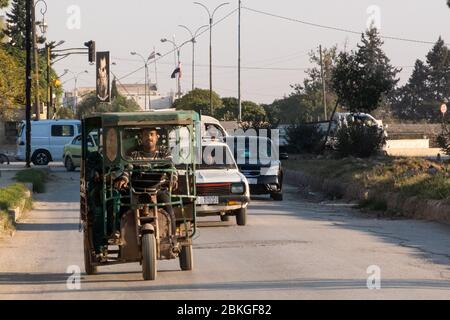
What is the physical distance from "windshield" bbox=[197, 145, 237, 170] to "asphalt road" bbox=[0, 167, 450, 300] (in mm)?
1161

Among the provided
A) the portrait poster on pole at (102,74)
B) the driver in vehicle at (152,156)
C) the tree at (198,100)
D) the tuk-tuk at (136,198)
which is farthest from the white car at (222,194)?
the tree at (198,100)

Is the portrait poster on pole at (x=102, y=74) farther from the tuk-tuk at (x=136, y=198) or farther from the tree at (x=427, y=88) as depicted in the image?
the tree at (x=427, y=88)

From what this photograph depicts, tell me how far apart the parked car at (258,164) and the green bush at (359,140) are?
10404 mm

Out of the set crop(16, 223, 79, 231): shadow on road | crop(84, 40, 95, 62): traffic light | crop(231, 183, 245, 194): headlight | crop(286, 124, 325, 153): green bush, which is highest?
crop(84, 40, 95, 62): traffic light

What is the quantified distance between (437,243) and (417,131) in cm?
6410

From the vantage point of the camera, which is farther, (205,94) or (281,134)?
(205,94)

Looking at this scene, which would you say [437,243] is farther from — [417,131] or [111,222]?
[417,131]

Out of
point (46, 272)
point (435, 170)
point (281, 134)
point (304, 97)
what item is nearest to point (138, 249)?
point (46, 272)

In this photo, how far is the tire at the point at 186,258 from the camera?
12.8 meters

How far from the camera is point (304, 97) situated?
106 meters

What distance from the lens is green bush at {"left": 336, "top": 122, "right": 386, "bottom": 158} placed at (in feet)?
119

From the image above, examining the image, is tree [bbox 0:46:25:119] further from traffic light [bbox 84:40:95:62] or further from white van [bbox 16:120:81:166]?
traffic light [bbox 84:40:95:62]

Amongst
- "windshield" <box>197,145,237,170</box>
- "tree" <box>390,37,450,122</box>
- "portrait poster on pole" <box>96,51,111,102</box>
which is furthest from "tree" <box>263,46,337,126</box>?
"windshield" <box>197,145,237,170</box>
